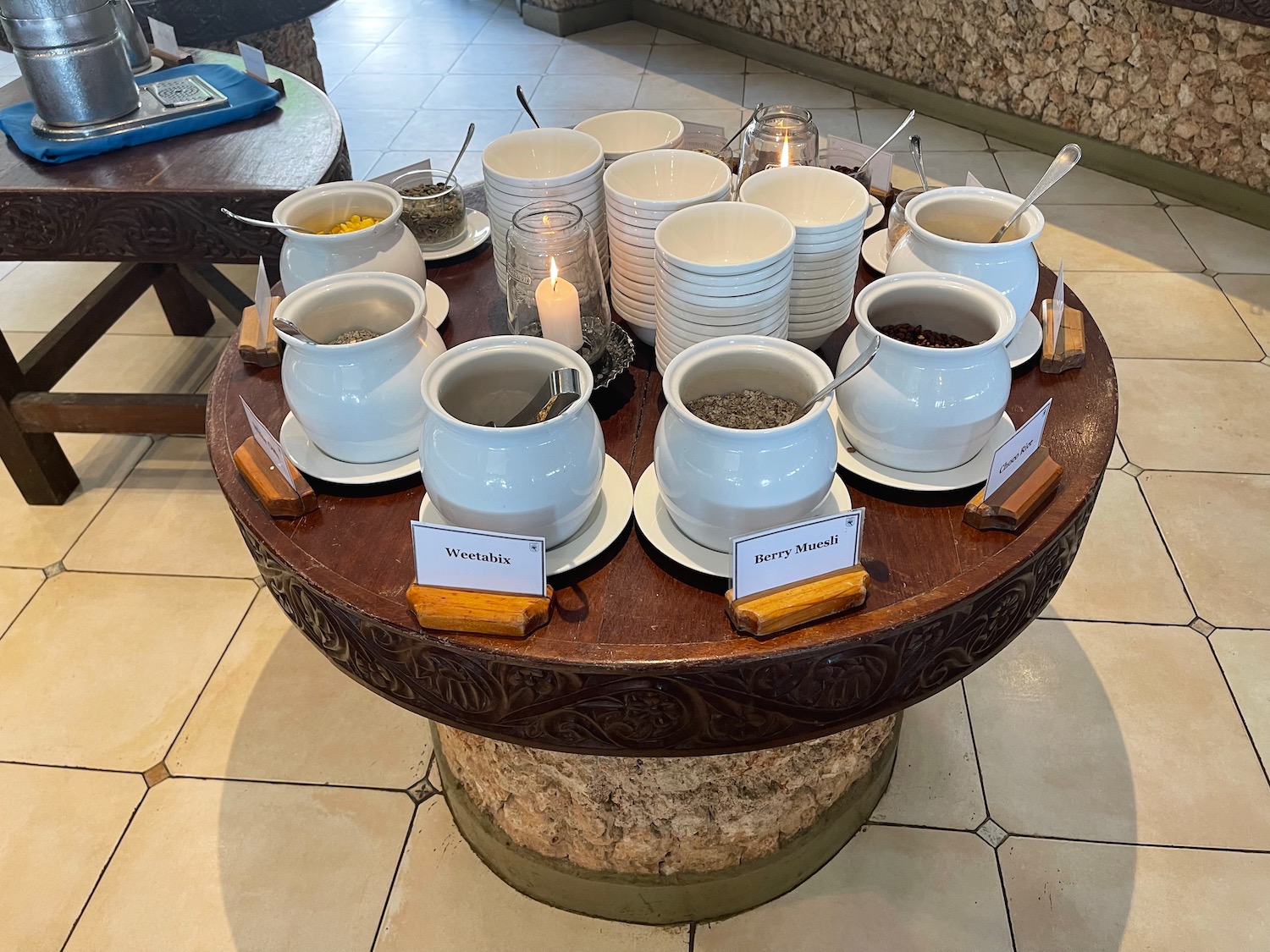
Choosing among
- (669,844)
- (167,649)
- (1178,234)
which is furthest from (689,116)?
(669,844)

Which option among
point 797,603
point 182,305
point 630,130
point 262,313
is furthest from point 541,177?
point 182,305

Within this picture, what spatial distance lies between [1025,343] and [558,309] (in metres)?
0.60

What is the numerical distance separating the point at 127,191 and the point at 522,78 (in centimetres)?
311

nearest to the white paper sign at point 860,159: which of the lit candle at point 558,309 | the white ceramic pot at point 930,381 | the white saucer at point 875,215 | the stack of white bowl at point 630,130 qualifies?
the white saucer at point 875,215

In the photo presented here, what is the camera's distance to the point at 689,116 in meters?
3.97

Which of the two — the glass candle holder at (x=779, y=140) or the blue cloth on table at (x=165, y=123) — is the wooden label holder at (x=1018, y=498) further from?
the blue cloth on table at (x=165, y=123)

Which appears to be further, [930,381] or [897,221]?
[897,221]

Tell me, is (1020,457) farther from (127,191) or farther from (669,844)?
(127,191)

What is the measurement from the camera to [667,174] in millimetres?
1230

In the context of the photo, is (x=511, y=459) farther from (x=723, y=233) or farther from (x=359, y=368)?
(x=723, y=233)

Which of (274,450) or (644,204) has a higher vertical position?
(644,204)

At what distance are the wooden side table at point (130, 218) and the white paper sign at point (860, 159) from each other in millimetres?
971

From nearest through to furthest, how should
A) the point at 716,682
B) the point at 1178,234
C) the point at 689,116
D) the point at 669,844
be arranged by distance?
the point at 716,682 → the point at 669,844 → the point at 1178,234 → the point at 689,116

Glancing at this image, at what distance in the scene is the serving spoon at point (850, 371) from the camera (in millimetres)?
873
